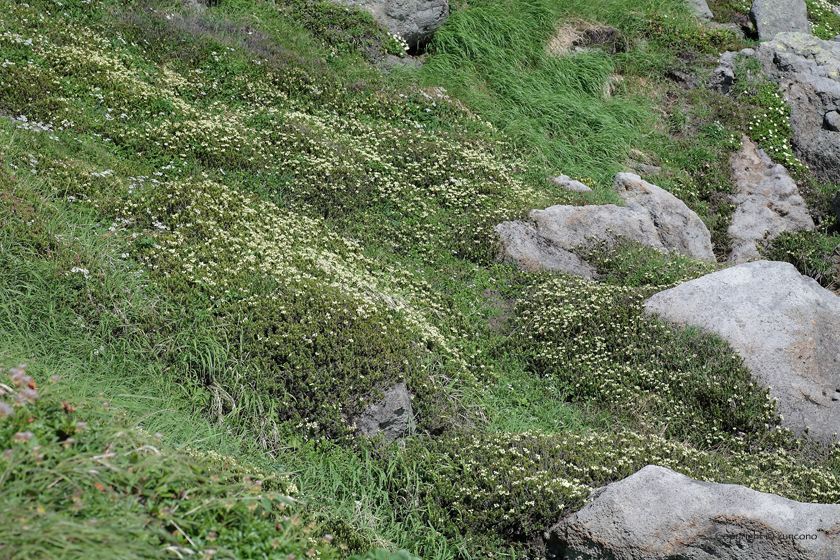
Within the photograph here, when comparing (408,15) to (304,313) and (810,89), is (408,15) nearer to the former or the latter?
(810,89)

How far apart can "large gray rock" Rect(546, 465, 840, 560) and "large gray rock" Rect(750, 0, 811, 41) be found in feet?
49.6

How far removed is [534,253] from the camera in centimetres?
992

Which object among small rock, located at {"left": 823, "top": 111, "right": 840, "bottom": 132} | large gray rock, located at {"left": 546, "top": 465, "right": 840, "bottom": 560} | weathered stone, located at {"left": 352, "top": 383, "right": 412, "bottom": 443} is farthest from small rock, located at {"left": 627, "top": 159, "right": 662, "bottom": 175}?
large gray rock, located at {"left": 546, "top": 465, "right": 840, "bottom": 560}

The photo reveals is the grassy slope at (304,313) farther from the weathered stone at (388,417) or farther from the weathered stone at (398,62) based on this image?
the weathered stone at (398,62)

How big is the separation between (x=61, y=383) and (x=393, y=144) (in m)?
7.27

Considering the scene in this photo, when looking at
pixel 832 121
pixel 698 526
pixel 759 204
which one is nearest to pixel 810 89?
pixel 832 121

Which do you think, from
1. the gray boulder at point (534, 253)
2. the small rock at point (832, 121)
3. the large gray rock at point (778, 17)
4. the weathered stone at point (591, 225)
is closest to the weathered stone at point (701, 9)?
the large gray rock at point (778, 17)

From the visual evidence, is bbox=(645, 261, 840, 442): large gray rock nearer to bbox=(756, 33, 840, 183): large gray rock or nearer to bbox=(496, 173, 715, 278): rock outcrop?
bbox=(496, 173, 715, 278): rock outcrop

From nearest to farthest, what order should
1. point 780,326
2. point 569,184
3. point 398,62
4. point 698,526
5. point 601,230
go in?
point 698,526 → point 780,326 → point 601,230 → point 569,184 → point 398,62

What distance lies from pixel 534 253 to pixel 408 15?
285 inches

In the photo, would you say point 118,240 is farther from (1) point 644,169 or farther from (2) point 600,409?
(1) point 644,169

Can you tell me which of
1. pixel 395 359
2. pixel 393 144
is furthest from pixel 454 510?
pixel 393 144

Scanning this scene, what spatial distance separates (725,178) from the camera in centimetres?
1347

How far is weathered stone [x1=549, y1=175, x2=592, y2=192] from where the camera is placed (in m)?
12.1
